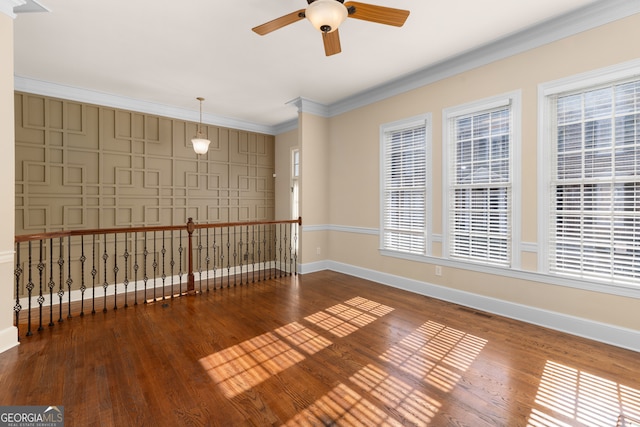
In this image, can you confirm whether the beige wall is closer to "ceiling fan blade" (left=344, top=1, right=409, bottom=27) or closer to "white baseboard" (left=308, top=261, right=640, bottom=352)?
"ceiling fan blade" (left=344, top=1, right=409, bottom=27)

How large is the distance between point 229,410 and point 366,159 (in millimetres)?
3986

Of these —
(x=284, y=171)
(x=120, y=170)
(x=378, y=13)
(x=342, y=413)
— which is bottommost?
(x=342, y=413)

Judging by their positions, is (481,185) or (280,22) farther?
(481,185)

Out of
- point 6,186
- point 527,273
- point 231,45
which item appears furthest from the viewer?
point 231,45

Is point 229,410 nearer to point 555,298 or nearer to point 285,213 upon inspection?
point 555,298

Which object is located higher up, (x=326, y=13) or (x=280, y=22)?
(x=280, y=22)

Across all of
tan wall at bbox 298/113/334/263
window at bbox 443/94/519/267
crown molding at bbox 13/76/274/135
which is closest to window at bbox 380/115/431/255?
Result: window at bbox 443/94/519/267

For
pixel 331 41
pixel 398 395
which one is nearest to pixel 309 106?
pixel 331 41

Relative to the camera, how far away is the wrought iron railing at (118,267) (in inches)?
147

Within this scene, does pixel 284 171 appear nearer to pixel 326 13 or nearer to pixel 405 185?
pixel 405 185

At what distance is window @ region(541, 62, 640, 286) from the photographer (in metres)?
2.59

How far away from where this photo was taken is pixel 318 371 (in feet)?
7.41

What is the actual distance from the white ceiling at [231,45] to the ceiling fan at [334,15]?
0.58 metres

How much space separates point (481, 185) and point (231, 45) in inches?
130
